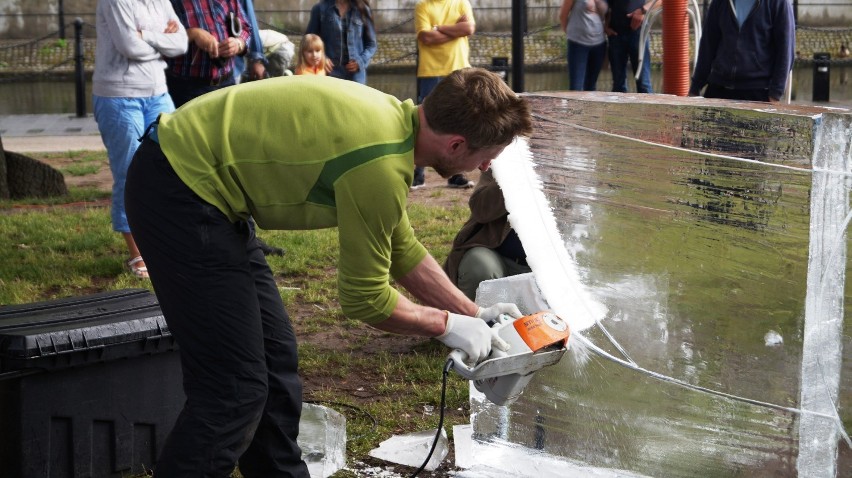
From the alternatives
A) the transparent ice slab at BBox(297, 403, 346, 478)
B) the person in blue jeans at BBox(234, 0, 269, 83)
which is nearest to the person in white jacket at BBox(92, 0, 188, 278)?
the person in blue jeans at BBox(234, 0, 269, 83)

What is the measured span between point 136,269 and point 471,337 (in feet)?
10.4

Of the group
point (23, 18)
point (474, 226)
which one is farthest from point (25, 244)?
point (23, 18)

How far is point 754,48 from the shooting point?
5.79 metres

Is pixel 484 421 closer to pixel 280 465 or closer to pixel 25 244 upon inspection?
pixel 280 465

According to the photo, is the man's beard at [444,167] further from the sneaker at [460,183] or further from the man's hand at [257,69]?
the sneaker at [460,183]

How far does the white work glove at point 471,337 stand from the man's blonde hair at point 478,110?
18.2 inches

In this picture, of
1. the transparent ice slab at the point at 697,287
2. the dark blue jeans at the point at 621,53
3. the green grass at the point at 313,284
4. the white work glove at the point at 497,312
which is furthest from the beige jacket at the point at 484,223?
the dark blue jeans at the point at 621,53

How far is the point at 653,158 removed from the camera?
3.09 metres

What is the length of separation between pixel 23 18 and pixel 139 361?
590 inches

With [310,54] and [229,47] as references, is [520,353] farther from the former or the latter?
[310,54]

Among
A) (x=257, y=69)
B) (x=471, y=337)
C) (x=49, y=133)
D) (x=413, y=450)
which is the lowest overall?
(x=413, y=450)

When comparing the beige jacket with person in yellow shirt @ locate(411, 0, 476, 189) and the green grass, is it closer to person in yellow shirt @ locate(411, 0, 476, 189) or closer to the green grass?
the green grass

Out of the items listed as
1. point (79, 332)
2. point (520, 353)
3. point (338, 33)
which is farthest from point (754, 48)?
point (79, 332)

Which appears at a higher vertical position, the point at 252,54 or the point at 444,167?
the point at 252,54
